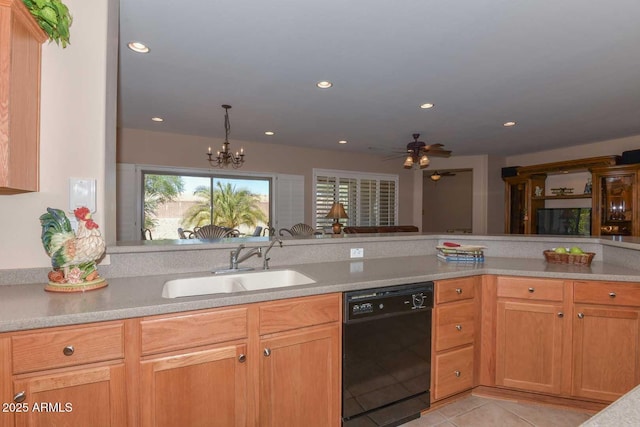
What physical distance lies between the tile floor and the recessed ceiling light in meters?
3.26

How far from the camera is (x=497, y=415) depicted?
6.65 feet

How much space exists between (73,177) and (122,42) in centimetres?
141

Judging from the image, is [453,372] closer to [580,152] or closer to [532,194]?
[532,194]

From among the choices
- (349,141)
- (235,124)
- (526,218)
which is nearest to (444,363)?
(235,124)

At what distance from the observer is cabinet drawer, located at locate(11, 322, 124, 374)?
109cm

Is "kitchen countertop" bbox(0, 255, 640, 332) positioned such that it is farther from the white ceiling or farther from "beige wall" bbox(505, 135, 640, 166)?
"beige wall" bbox(505, 135, 640, 166)

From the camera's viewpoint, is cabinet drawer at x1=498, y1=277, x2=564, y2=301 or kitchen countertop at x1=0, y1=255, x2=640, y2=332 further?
cabinet drawer at x1=498, y1=277, x2=564, y2=301

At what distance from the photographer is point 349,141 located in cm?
597

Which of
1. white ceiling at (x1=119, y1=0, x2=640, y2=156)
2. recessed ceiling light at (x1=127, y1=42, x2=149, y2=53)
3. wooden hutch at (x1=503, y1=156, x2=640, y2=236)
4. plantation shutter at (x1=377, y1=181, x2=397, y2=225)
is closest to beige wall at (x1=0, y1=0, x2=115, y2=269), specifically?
white ceiling at (x1=119, y1=0, x2=640, y2=156)

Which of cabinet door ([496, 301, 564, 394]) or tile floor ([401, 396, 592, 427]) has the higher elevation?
cabinet door ([496, 301, 564, 394])

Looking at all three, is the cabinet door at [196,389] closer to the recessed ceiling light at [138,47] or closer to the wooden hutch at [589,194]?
the recessed ceiling light at [138,47]

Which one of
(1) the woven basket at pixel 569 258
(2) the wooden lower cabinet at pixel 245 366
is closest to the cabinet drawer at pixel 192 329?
(2) the wooden lower cabinet at pixel 245 366

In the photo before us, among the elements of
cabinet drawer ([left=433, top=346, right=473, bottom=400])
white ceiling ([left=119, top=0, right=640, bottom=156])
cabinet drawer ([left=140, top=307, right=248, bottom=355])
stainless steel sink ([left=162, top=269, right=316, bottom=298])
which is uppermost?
white ceiling ([left=119, top=0, right=640, bottom=156])

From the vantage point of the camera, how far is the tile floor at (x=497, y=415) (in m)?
1.95
